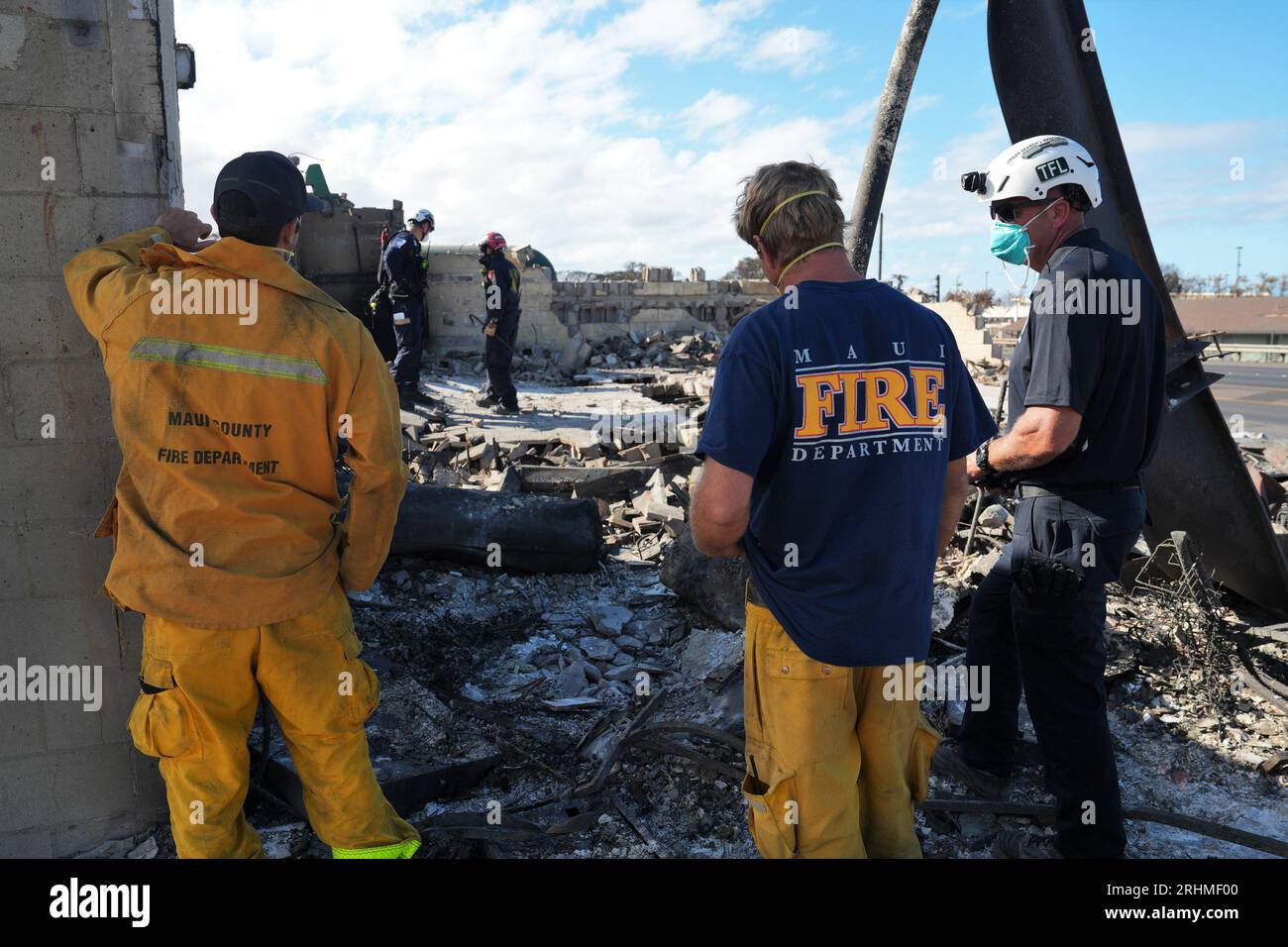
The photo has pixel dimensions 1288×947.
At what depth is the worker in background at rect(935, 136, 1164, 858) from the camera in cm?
260

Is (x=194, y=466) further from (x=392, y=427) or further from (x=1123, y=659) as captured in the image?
(x=1123, y=659)

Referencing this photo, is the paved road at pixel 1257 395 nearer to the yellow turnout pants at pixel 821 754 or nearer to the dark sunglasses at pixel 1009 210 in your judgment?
the dark sunglasses at pixel 1009 210

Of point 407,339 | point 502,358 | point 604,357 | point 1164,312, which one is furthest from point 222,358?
point 604,357

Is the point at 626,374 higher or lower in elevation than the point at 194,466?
higher

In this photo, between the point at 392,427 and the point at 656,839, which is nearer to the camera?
the point at 392,427

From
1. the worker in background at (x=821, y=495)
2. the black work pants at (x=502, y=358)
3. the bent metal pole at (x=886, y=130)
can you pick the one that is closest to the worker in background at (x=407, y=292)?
the black work pants at (x=502, y=358)

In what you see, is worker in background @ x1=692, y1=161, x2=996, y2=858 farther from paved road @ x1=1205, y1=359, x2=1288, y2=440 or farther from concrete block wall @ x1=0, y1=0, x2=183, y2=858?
paved road @ x1=1205, y1=359, x2=1288, y2=440

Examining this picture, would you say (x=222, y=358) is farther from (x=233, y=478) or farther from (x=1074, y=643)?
(x=1074, y=643)

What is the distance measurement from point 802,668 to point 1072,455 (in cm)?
124

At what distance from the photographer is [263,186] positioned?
89.7 inches

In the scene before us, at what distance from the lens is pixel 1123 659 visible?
4105 mm

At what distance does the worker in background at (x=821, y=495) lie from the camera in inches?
78.4
